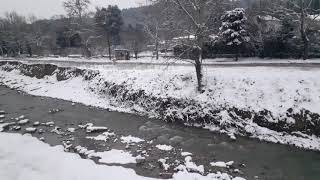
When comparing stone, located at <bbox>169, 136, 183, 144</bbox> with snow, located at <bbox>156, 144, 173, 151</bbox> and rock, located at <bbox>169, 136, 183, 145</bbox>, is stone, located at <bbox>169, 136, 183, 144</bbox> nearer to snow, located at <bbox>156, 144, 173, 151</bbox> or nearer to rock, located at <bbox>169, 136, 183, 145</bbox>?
rock, located at <bbox>169, 136, 183, 145</bbox>

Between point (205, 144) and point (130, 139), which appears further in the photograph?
point (130, 139)

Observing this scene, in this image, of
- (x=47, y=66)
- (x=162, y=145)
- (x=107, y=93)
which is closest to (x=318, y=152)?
(x=162, y=145)

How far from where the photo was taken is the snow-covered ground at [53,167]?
11.6 metres

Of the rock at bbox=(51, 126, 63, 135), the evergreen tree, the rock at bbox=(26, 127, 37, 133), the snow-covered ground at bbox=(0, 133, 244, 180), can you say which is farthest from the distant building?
the snow-covered ground at bbox=(0, 133, 244, 180)

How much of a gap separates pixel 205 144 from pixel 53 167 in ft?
23.2

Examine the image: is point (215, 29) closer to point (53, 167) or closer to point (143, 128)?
point (143, 128)

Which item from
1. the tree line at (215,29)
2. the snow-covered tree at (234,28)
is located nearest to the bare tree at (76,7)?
the tree line at (215,29)

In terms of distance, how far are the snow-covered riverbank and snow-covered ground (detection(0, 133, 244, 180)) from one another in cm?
501

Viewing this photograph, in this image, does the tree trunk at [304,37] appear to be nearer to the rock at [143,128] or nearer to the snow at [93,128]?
the rock at [143,128]

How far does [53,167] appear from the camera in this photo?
12508 mm

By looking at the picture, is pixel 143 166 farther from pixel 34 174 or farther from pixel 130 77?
pixel 130 77

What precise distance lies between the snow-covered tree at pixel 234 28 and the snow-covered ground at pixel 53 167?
19.1 m

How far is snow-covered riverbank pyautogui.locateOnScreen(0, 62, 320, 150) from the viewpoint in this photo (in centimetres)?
1476

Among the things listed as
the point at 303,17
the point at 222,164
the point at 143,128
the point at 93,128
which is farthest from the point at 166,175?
the point at 303,17
